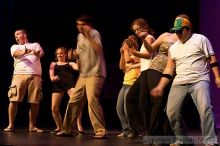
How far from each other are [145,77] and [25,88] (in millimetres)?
2426

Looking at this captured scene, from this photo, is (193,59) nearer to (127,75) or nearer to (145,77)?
(145,77)

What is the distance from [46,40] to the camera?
28.6 feet

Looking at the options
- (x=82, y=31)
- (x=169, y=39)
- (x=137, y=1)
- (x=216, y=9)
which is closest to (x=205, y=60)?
(x=169, y=39)

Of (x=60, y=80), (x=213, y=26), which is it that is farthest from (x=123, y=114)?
(x=213, y=26)

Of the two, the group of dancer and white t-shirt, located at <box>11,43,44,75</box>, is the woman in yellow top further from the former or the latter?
white t-shirt, located at <box>11,43,44,75</box>

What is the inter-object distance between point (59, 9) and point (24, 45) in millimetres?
2415

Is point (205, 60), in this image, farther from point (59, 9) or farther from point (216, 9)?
point (59, 9)

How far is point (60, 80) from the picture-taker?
630 cm

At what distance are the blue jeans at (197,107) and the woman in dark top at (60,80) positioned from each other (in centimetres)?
234

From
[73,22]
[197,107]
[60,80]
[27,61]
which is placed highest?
[73,22]

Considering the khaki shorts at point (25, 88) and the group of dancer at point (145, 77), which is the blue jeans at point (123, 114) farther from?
the khaki shorts at point (25, 88)

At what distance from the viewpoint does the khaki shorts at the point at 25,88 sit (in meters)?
6.52

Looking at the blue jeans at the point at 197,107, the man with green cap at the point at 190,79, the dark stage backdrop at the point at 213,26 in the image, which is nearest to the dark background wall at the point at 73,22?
the dark stage backdrop at the point at 213,26

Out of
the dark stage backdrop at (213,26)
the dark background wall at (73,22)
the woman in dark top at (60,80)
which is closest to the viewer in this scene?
the woman in dark top at (60,80)
